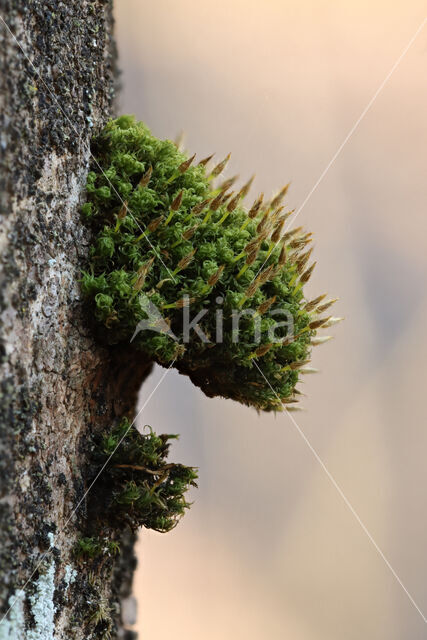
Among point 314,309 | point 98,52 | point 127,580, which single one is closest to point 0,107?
point 98,52

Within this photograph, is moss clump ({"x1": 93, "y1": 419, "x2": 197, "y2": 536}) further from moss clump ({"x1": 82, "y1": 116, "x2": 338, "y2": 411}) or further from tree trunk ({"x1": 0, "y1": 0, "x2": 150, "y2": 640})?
moss clump ({"x1": 82, "y1": 116, "x2": 338, "y2": 411})

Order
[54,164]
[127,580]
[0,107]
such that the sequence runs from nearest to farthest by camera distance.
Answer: [0,107] < [54,164] < [127,580]

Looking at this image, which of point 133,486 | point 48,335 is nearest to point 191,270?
point 48,335

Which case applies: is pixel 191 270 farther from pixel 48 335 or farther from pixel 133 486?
pixel 133 486

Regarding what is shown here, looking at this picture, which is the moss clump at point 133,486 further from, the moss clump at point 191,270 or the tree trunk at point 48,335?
the moss clump at point 191,270

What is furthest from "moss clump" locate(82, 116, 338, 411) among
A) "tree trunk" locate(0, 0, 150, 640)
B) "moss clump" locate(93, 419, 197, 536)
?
"moss clump" locate(93, 419, 197, 536)

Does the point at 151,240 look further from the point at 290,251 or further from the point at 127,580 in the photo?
the point at 127,580
